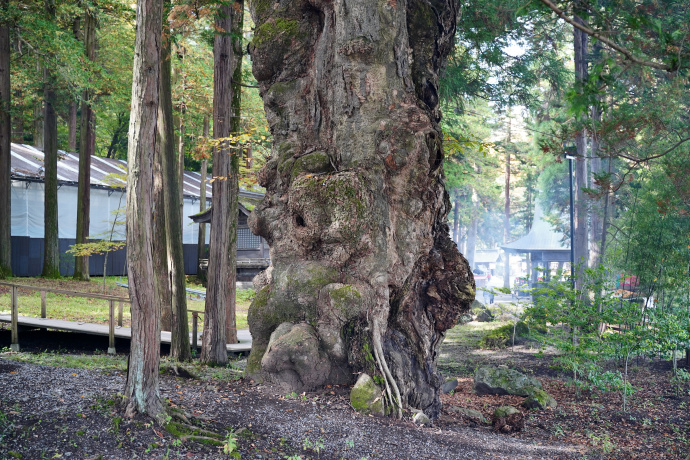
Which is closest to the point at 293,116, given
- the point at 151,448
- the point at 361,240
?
the point at 361,240

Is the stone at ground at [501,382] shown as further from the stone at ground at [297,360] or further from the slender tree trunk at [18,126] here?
the slender tree trunk at [18,126]

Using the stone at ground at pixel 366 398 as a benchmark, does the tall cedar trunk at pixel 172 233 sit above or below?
above

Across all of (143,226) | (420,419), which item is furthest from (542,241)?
(143,226)

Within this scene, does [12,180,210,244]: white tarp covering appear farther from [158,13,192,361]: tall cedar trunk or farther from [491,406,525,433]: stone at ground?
[491,406,525,433]: stone at ground

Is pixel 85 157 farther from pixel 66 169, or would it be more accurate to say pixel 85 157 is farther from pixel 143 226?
pixel 143 226

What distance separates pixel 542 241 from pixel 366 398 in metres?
31.8

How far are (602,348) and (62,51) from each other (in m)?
14.6

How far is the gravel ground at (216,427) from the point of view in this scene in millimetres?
4262

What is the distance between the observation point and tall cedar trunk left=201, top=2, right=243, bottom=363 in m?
9.06

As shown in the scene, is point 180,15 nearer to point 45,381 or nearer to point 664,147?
point 45,381

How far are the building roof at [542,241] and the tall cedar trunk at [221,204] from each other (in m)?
28.9

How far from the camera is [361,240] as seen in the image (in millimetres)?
6613

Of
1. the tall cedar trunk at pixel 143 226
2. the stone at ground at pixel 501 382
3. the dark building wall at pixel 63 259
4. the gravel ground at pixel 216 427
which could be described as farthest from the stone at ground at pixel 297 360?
the dark building wall at pixel 63 259

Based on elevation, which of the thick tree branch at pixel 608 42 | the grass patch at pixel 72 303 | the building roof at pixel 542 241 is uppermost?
the thick tree branch at pixel 608 42
